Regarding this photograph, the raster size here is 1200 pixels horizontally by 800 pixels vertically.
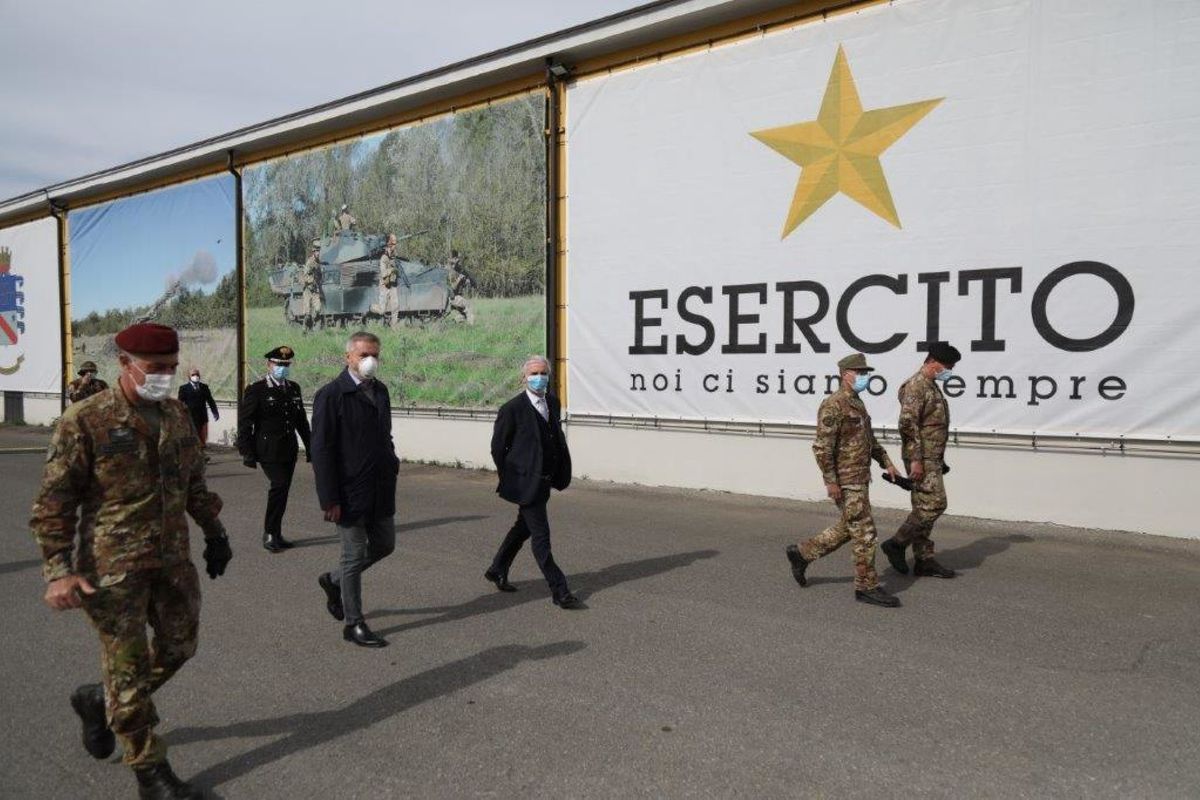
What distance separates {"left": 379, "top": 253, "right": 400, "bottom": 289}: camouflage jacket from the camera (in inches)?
601

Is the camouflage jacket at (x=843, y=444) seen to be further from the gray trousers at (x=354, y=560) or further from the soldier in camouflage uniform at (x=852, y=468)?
the gray trousers at (x=354, y=560)

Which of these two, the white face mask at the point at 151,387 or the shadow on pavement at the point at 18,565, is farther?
the shadow on pavement at the point at 18,565

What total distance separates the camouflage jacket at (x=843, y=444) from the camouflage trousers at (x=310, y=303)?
13.0 metres

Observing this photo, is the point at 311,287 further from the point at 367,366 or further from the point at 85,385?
the point at 367,366

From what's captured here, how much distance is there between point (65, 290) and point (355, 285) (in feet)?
41.9

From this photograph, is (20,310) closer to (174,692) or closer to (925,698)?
(174,692)

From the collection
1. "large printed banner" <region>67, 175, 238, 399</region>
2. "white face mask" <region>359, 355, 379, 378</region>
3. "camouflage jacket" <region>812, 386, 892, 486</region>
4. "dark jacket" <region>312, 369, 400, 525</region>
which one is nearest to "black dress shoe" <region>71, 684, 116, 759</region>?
"dark jacket" <region>312, 369, 400, 525</region>

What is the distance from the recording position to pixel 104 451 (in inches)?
125

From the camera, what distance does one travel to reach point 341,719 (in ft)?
13.2

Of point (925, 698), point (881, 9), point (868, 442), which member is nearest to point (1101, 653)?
point (925, 698)

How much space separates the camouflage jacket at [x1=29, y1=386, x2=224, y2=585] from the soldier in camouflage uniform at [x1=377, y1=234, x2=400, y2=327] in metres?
12.1

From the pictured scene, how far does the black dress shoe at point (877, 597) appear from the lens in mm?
Answer: 5871

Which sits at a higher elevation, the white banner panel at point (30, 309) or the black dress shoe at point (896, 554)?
the white banner panel at point (30, 309)

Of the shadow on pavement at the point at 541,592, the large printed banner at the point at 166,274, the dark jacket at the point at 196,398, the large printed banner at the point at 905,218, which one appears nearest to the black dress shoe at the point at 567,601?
the shadow on pavement at the point at 541,592
